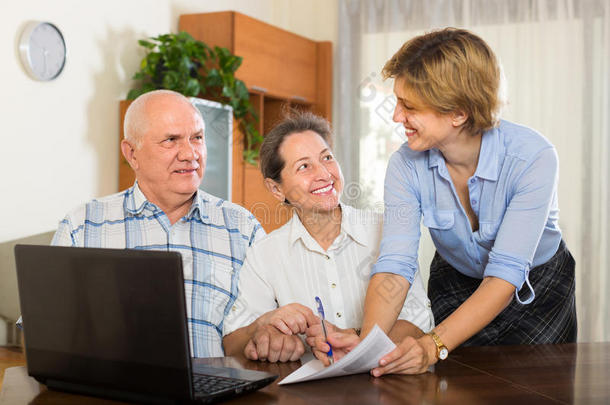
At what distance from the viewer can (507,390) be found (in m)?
1.17

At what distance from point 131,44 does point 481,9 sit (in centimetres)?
270

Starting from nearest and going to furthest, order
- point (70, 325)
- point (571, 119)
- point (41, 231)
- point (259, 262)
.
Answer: point (70, 325) → point (259, 262) → point (41, 231) → point (571, 119)

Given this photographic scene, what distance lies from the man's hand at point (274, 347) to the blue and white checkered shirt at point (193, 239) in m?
0.47

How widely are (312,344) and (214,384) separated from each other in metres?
0.37

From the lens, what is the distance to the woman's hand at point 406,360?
50.2 inches

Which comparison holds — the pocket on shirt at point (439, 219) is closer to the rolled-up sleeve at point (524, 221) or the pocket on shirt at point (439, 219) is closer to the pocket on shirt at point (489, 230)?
the pocket on shirt at point (489, 230)

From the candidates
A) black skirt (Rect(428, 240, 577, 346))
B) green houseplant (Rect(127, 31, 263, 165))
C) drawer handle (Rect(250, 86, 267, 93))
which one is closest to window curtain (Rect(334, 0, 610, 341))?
drawer handle (Rect(250, 86, 267, 93))

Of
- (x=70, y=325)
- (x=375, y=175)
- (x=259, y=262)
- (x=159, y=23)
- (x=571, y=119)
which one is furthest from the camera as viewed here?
(x=375, y=175)

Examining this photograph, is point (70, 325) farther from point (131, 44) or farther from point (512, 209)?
point (131, 44)

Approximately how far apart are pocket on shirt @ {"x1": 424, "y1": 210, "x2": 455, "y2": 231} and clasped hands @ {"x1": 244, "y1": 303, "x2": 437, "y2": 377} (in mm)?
376

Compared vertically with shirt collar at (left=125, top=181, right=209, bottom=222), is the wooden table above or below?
below

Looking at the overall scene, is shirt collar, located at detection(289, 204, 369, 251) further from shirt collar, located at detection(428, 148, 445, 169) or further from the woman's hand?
the woman's hand

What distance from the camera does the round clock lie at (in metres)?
3.31

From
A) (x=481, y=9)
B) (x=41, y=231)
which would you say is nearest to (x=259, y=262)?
(x=41, y=231)
